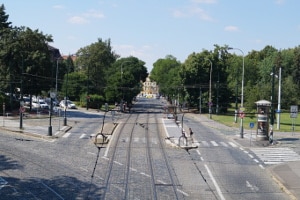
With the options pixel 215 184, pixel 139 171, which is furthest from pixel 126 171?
pixel 215 184

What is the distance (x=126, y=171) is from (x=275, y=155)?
1343 centimetres

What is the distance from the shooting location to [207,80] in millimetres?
88562

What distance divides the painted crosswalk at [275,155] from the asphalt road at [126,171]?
104 cm

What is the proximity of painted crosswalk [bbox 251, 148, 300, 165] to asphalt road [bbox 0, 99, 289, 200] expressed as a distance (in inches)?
41.0

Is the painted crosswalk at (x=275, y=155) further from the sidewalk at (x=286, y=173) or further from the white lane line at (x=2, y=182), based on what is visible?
the white lane line at (x=2, y=182)

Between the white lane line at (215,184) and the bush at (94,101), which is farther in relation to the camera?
the bush at (94,101)

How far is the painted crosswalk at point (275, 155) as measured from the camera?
3275 cm

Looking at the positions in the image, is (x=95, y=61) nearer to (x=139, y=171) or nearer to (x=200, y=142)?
(x=200, y=142)

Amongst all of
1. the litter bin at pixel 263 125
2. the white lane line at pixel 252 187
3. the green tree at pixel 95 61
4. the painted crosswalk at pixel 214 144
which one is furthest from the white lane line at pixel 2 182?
the green tree at pixel 95 61

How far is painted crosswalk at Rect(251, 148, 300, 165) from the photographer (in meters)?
32.8

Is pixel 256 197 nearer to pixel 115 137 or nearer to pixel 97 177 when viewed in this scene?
pixel 97 177

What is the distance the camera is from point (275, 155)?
115ft

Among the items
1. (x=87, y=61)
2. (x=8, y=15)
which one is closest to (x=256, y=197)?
(x=8, y=15)

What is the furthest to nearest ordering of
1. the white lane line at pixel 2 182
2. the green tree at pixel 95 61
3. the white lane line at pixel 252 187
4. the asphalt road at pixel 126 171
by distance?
1. the green tree at pixel 95 61
2. the white lane line at pixel 252 187
3. the white lane line at pixel 2 182
4. the asphalt road at pixel 126 171
